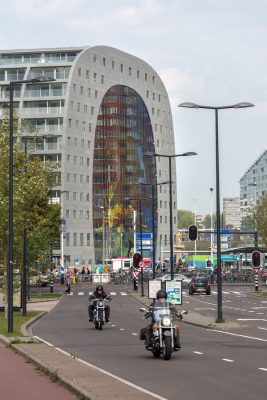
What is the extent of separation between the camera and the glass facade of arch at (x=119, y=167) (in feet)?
595

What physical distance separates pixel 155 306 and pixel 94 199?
15548 cm

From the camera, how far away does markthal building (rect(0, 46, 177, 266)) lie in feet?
529

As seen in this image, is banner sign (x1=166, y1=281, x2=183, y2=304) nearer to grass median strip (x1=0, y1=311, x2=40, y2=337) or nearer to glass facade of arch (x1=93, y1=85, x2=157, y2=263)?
grass median strip (x1=0, y1=311, x2=40, y2=337)

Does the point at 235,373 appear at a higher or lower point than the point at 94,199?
lower

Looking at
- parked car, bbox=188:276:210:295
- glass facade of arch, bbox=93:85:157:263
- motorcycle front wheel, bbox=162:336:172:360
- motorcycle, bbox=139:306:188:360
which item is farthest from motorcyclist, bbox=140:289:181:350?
glass facade of arch, bbox=93:85:157:263

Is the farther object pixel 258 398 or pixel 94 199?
pixel 94 199

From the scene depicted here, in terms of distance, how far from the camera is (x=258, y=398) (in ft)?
50.4

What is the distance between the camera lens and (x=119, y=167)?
189 m

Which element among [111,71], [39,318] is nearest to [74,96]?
[111,71]

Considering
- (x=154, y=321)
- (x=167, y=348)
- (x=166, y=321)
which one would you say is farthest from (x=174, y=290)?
(x=167, y=348)

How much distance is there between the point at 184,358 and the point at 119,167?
165128 mm

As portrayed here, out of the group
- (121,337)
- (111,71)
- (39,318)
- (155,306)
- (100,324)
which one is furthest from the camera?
(111,71)

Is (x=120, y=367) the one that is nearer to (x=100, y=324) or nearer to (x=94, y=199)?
(x=100, y=324)

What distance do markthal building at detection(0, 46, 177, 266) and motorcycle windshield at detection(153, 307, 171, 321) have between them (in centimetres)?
11919
